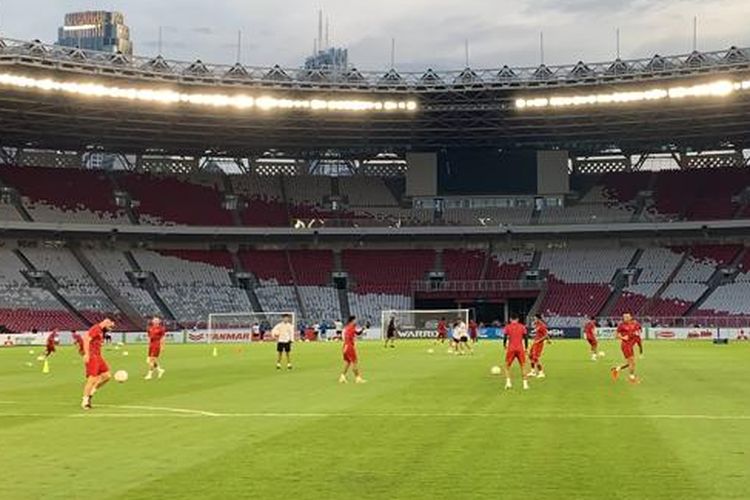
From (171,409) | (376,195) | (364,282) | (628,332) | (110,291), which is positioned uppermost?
(376,195)

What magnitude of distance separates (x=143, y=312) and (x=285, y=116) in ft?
63.1

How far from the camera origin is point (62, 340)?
6575 cm

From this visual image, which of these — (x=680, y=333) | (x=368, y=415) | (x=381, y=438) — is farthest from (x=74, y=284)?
(x=381, y=438)

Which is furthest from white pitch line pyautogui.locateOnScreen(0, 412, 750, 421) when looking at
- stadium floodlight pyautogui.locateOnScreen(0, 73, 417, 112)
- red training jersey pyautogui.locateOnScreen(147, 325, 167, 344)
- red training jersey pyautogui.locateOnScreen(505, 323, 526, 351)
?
stadium floodlight pyautogui.locateOnScreen(0, 73, 417, 112)

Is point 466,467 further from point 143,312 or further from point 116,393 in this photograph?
point 143,312

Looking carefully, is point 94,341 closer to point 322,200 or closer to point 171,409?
point 171,409

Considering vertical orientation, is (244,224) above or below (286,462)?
above

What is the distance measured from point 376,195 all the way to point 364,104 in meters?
20.1

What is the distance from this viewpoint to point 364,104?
67562 mm

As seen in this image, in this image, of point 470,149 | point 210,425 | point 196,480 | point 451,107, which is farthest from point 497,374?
point 470,149

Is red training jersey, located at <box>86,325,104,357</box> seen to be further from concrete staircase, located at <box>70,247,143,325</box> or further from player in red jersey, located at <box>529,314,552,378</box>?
concrete staircase, located at <box>70,247,143,325</box>

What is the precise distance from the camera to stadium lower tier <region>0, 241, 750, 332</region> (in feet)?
238

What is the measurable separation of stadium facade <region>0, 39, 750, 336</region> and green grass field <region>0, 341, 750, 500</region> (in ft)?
128

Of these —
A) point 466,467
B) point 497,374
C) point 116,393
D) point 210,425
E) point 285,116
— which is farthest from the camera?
point 285,116
